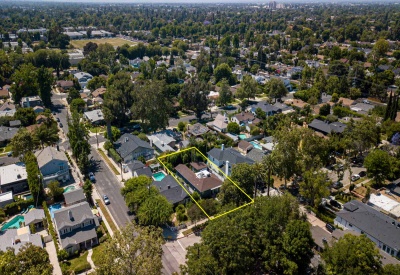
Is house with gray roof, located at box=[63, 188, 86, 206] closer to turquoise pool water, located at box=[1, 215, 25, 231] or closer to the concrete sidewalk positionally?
turquoise pool water, located at box=[1, 215, 25, 231]

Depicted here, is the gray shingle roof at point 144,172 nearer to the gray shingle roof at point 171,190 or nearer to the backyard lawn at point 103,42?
the gray shingle roof at point 171,190

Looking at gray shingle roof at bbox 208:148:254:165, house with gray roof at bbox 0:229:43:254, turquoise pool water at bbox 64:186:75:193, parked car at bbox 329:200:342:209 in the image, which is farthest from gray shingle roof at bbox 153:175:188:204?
parked car at bbox 329:200:342:209

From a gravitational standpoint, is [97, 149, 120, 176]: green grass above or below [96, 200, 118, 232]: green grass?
below

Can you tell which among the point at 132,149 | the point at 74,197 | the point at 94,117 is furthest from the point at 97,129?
the point at 74,197

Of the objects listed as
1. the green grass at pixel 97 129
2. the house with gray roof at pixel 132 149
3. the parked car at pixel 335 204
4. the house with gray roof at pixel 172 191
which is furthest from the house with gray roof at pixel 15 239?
the parked car at pixel 335 204

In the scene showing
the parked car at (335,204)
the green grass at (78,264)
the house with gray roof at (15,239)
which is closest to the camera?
the green grass at (78,264)

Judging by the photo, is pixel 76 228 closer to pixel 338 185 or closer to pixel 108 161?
pixel 108 161

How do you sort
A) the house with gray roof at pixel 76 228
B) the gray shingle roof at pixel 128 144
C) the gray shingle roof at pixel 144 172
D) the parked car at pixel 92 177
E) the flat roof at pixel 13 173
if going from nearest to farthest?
1. the house with gray roof at pixel 76 228
2. the flat roof at pixel 13 173
3. the gray shingle roof at pixel 144 172
4. the parked car at pixel 92 177
5. the gray shingle roof at pixel 128 144
